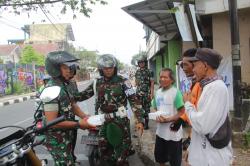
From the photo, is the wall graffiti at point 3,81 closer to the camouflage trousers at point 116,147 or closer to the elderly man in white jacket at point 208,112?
the camouflage trousers at point 116,147

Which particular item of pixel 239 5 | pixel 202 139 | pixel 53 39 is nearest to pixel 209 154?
pixel 202 139

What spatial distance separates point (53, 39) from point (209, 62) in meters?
83.4

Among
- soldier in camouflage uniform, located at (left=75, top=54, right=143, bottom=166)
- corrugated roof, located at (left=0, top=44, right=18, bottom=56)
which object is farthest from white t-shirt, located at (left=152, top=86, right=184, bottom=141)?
corrugated roof, located at (left=0, top=44, right=18, bottom=56)

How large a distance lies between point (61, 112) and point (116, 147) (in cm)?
92

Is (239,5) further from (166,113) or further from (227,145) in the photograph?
(227,145)

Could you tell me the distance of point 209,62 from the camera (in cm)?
291

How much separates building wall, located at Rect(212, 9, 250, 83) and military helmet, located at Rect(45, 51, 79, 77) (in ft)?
24.3

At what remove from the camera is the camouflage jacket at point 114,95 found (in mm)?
4203

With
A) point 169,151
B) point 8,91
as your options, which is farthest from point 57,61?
point 8,91

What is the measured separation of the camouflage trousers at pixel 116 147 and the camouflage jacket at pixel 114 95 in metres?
0.16

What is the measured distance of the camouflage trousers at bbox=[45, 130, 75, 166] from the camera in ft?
11.5

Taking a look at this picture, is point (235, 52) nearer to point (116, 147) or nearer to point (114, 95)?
point (114, 95)

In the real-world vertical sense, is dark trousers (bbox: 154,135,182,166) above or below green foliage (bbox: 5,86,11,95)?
below

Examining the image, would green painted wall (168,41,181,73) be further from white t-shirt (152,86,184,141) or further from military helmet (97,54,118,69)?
military helmet (97,54,118,69)
